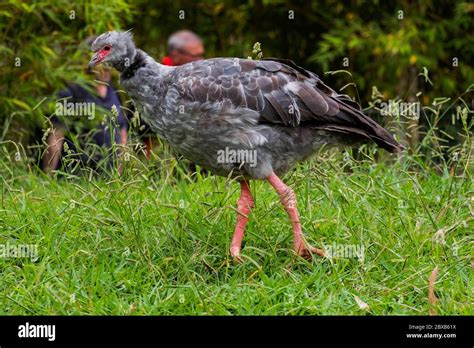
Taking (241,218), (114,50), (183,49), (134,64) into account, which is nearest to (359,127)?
(241,218)

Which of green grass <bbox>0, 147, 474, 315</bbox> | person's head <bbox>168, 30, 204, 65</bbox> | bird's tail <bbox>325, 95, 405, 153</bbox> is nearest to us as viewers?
green grass <bbox>0, 147, 474, 315</bbox>

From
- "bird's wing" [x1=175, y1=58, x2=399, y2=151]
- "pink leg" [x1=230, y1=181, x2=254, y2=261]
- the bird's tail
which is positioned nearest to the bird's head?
"bird's wing" [x1=175, y1=58, x2=399, y2=151]

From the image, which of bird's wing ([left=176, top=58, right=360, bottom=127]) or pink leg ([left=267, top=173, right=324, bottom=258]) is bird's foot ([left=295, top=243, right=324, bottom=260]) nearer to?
pink leg ([left=267, top=173, right=324, bottom=258])

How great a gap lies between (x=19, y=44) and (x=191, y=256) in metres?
3.60

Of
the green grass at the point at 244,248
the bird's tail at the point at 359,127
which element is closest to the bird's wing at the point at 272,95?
the bird's tail at the point at 359,127

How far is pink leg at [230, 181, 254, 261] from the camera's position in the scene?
4.86 meters

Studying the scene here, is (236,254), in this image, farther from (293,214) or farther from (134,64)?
(134,64)

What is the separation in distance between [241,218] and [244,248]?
0.59 ft

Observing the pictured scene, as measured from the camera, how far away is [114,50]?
505 cm

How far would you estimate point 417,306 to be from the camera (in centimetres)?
443

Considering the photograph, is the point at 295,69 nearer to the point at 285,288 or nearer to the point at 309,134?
the point at 309,134

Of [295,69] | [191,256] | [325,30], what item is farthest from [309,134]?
[325,30]

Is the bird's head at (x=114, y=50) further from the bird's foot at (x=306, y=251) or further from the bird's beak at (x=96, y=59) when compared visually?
the bird's foot at (x=306, y=251)

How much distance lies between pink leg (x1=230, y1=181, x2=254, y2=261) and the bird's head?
0.97m
